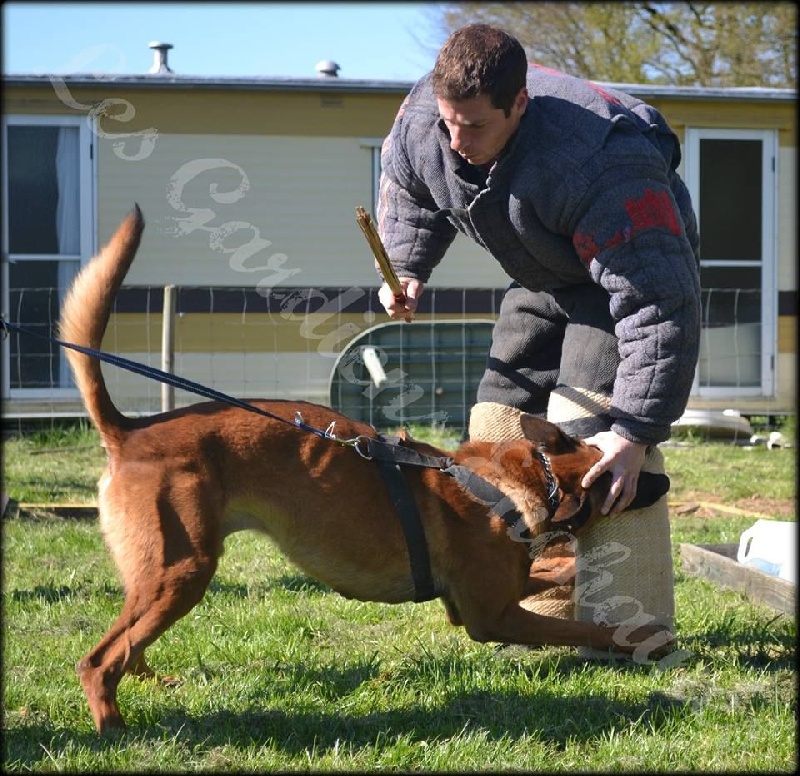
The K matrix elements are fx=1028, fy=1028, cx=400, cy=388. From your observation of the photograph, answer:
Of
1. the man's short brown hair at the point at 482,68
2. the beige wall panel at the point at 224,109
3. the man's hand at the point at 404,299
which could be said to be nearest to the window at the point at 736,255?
the beige wall panel at the point at 224,109

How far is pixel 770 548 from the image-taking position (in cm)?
520

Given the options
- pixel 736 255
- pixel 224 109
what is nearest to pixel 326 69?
pixel 224 109

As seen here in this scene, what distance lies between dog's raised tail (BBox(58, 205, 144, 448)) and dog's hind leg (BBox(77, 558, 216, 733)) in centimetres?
50

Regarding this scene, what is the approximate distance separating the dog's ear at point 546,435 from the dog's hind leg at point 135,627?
128 centimetres

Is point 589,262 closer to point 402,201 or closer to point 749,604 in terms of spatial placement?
point 402,201

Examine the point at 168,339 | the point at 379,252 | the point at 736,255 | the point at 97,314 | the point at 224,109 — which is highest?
the point at 224,109

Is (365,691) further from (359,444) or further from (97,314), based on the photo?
(97,314)

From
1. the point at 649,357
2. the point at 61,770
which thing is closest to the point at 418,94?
the point at 649,357

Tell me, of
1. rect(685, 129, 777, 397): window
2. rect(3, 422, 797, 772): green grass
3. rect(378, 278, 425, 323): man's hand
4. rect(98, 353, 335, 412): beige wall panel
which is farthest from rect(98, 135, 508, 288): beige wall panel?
rect(378, 278, 425, 323): man's hand

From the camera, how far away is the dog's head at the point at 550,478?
12.5ft

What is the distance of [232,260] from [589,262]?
8.12m

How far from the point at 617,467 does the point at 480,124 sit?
4.26ft

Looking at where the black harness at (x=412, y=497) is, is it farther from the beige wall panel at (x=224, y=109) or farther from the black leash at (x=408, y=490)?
the beige wall panel at (x=224, y=109)

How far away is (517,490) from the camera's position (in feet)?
12.5
